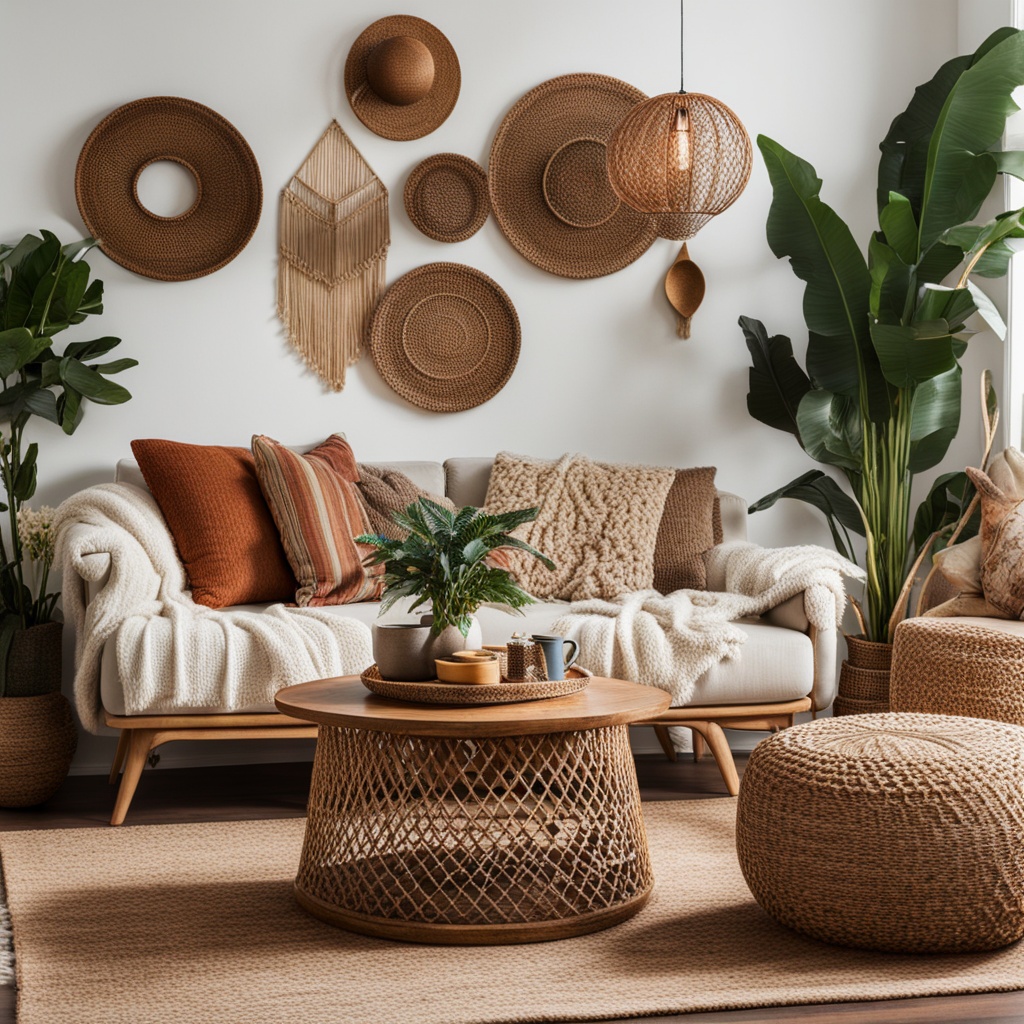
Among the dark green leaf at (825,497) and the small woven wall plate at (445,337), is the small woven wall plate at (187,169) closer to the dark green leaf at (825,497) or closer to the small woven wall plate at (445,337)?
the small woven wall plate at (445,337)

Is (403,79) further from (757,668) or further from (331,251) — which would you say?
(757,668)

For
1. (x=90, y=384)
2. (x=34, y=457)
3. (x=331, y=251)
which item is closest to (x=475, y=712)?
(x=34, y=457)

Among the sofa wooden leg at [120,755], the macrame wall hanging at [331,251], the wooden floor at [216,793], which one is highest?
the macrame wall hanging at [331,251]

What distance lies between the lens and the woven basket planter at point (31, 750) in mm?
3062

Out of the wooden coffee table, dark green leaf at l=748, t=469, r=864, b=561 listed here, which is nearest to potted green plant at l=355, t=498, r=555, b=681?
the wooden coffee table

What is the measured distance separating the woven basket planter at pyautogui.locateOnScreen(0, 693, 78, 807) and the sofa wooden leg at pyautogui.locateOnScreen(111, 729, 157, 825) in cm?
27

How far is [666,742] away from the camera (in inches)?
144

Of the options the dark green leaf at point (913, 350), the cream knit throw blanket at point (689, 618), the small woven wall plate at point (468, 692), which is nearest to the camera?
the small woven wall plate at point (468, 692)

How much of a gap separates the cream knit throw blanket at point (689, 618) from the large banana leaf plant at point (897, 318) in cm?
54

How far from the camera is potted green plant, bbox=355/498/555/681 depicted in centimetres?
230

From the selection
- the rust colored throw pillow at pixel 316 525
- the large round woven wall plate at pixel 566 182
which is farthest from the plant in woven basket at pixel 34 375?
the large round woven wall plate at pixel 566 182

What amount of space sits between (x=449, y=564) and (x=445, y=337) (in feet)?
5.86

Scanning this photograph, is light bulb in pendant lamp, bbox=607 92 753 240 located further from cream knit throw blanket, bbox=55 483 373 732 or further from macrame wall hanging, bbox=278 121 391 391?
cream knit throw blanket, bbox=55 483 373 732

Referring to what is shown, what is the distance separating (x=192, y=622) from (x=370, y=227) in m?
1.52
